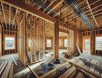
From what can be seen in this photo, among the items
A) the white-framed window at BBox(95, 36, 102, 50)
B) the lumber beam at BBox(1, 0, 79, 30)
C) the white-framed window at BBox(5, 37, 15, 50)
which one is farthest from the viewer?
the white-framed window at BBox(5, 37, 15, 50)

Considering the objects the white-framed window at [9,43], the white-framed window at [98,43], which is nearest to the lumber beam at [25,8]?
the white-framed window at [98,43]

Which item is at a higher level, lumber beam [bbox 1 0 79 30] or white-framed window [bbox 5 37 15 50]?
lumber beam [bbox 1 0 79 30]

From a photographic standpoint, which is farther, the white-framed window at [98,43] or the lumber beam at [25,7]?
the white-framed window at [98,43]

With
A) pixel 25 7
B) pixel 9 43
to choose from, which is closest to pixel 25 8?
pixel 25 7

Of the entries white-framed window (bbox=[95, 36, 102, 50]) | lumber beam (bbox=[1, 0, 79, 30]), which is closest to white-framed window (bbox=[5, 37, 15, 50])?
lumber beam (bbox=[1, 0, 79, 30])

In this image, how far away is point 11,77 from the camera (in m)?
3.13

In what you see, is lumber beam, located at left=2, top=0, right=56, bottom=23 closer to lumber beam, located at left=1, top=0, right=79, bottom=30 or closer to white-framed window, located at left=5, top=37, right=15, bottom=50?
lumber beam, located at left=1, top=0, right=79, bottom=30

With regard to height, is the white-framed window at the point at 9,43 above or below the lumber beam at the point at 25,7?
below

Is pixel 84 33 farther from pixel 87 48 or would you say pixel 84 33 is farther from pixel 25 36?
pixel 25 36

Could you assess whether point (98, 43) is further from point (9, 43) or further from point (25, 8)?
point (9, 43)

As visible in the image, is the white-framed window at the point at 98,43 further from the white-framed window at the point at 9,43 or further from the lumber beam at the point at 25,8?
the white-framed window at the point at 9,43

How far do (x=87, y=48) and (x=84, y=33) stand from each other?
1894 mm

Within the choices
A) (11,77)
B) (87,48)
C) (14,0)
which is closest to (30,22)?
(14,0)

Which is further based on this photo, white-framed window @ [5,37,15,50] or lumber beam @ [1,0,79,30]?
white-framed window @ [5,37,15,50]
